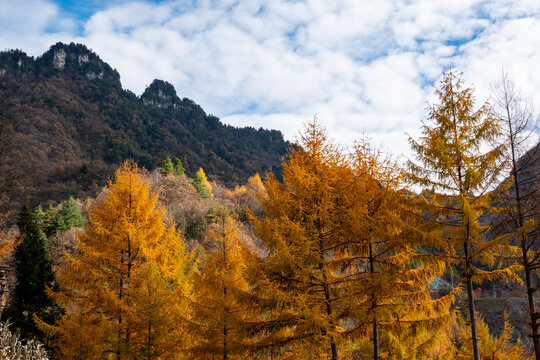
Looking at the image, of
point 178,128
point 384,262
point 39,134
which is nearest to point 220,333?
point 384,262

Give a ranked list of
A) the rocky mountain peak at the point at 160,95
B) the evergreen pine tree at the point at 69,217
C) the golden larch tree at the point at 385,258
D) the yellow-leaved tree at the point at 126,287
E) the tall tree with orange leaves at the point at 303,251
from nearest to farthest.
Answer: the tall tree with orange leaves at the point at 303,251 → the golden larch tree at the point at 385,258 → the yellow-leaved tree at the point at 126,287 → the evergreen pine tree at the point at 69,217 → the rocky mountain peak at the point at 160,95

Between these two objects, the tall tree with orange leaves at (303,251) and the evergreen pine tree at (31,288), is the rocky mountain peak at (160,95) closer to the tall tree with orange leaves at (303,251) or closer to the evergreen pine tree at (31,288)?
the evergreen pine tree at (31,288)

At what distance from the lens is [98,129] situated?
4540 inches

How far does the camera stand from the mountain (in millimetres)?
77438

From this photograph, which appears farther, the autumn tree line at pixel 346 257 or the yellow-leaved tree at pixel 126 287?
the yellow-leaved tree at pixel 126 287

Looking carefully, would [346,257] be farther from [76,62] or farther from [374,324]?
[76,62]

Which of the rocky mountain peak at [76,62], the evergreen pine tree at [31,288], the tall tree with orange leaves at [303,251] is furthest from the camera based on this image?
the rocky mountain peak at [76,62]

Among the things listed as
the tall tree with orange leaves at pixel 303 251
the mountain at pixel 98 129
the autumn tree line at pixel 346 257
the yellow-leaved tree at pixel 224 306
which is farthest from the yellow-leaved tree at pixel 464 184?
the mountain at pixel 98 129

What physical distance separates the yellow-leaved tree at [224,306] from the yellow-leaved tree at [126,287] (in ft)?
2.25

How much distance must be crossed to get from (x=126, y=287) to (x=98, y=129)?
391 feet

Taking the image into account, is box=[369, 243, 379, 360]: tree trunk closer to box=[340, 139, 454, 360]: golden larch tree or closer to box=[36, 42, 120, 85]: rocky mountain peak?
box=[340, 139, 454, 360]: golden larch tree

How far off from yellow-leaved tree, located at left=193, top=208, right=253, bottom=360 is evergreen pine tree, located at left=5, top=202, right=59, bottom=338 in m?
10.6

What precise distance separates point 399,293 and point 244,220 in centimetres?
3881

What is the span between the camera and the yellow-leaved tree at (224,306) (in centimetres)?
937
